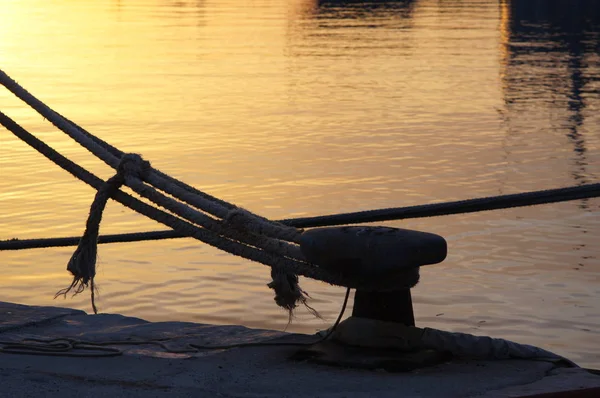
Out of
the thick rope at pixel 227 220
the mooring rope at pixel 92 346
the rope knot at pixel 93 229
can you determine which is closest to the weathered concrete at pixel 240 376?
the mooring rope at pixel 92 346

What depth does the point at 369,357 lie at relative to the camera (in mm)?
4965

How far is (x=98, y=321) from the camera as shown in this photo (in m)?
5.93

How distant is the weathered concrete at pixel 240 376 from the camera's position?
4488 millimetres

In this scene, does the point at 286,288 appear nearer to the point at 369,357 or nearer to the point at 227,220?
the point at 227,220

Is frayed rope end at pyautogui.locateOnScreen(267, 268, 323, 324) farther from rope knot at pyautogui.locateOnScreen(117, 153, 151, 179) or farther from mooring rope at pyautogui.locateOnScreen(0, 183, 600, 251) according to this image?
rope knot at pyautogui.locateOnScreen(117, 153, 151, 179)

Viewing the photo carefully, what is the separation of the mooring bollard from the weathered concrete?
0.37 ft

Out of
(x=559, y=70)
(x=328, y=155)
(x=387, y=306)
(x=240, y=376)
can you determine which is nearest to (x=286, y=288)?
(x=387, y=306)

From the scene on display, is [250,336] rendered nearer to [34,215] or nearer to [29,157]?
[34,215]

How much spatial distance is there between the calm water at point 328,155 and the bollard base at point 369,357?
2.41 m

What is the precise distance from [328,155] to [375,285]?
9.96 meters

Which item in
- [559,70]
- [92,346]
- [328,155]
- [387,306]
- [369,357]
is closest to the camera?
[369,357]

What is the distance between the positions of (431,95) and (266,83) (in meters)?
3.78

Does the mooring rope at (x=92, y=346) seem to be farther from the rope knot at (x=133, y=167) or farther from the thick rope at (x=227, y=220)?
the rope knot at (x=133, y=167)

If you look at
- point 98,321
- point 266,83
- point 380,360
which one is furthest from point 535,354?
point 266,83
